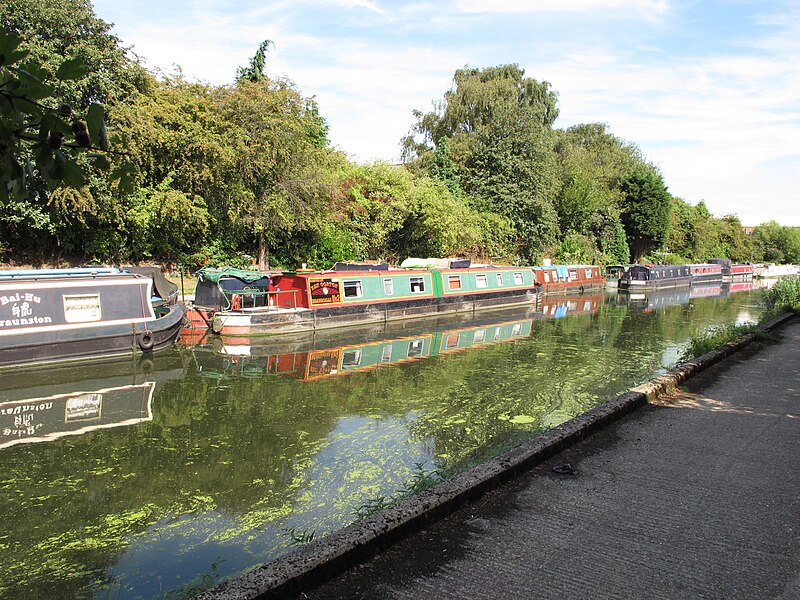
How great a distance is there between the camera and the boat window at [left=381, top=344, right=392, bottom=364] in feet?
36.6

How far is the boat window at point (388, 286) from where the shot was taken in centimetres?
1638

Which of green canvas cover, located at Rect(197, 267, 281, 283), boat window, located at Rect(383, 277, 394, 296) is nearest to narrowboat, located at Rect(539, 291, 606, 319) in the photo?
boat window, located at Rect(383, 277, 394, 296)

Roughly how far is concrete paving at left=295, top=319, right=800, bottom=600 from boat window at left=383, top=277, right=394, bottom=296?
11599 millimetres

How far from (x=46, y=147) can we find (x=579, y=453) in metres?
3.89

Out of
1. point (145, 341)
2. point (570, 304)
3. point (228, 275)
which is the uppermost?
point (228, 275)

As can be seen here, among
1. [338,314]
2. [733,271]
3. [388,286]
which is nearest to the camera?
[338,314]

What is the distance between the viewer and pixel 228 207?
1748 cm

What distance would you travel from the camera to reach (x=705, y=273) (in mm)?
37719

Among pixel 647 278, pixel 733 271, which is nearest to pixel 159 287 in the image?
pixel 647 278

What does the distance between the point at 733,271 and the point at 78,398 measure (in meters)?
43.9

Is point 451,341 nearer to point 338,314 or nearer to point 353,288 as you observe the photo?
point 338,314

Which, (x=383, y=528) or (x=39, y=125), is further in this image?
(x=383, y=528)

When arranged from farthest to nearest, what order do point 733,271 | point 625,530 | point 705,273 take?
1. point 733,271
2. point 705,273
3. point 625,530

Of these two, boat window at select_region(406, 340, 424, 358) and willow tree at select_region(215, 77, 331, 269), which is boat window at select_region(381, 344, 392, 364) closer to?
boat window at select_region(406, 340, 424, 358)
